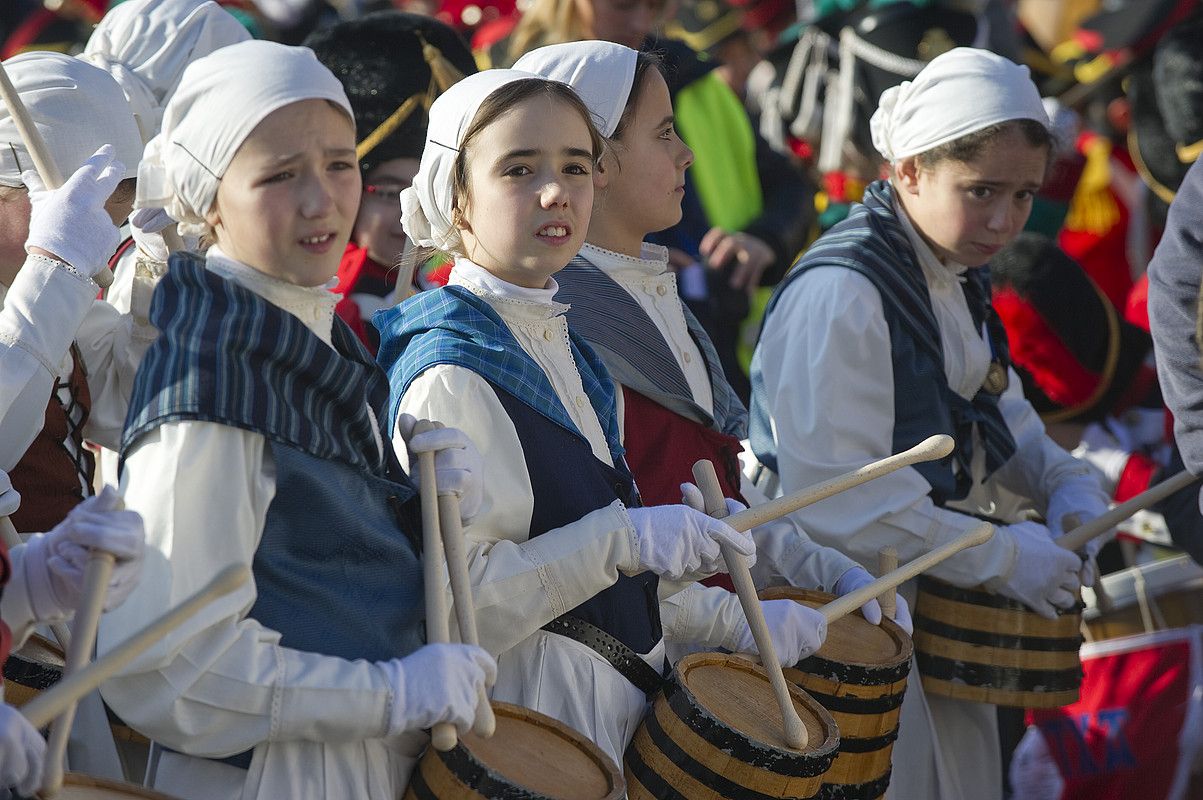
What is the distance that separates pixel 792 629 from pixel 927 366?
119 cm

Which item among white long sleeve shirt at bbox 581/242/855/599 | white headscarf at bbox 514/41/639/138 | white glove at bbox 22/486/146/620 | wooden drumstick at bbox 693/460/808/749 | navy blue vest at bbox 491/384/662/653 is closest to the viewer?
white glove at bbox 22/486/146/620

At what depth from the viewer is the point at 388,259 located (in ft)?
15.0

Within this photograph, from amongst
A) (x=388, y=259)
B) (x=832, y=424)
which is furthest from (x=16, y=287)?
(x=832, y=424)

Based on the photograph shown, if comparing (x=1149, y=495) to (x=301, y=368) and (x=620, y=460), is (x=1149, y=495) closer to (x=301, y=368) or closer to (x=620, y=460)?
(x=620, y=460)

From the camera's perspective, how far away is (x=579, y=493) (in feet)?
9.73

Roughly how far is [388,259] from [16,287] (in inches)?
65.7

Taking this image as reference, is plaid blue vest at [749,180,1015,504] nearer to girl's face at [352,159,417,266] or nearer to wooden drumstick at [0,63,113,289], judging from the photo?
girl's face at [352,159,417,266]

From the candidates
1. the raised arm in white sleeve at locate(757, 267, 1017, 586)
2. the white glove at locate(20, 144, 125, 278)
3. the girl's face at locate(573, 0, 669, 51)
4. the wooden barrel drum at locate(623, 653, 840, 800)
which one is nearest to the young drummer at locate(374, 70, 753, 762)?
the wooden barrel drum at locate(623, 653, 840, 800)

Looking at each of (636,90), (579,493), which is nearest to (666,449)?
(579,493)

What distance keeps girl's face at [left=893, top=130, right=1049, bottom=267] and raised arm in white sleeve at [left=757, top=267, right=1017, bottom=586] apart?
0.35 metres

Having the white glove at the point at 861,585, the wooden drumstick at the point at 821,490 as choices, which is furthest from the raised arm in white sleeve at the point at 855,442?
the wooden drumstick at the point at 821,490

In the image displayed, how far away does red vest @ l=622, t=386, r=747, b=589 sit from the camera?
11.4ft

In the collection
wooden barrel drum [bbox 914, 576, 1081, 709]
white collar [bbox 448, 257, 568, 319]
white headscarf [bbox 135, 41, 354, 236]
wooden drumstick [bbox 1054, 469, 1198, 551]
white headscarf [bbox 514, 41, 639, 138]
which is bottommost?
wooden barrel drum [bbox 914, 576, 1081, 709]

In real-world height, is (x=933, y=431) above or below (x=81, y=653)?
below
